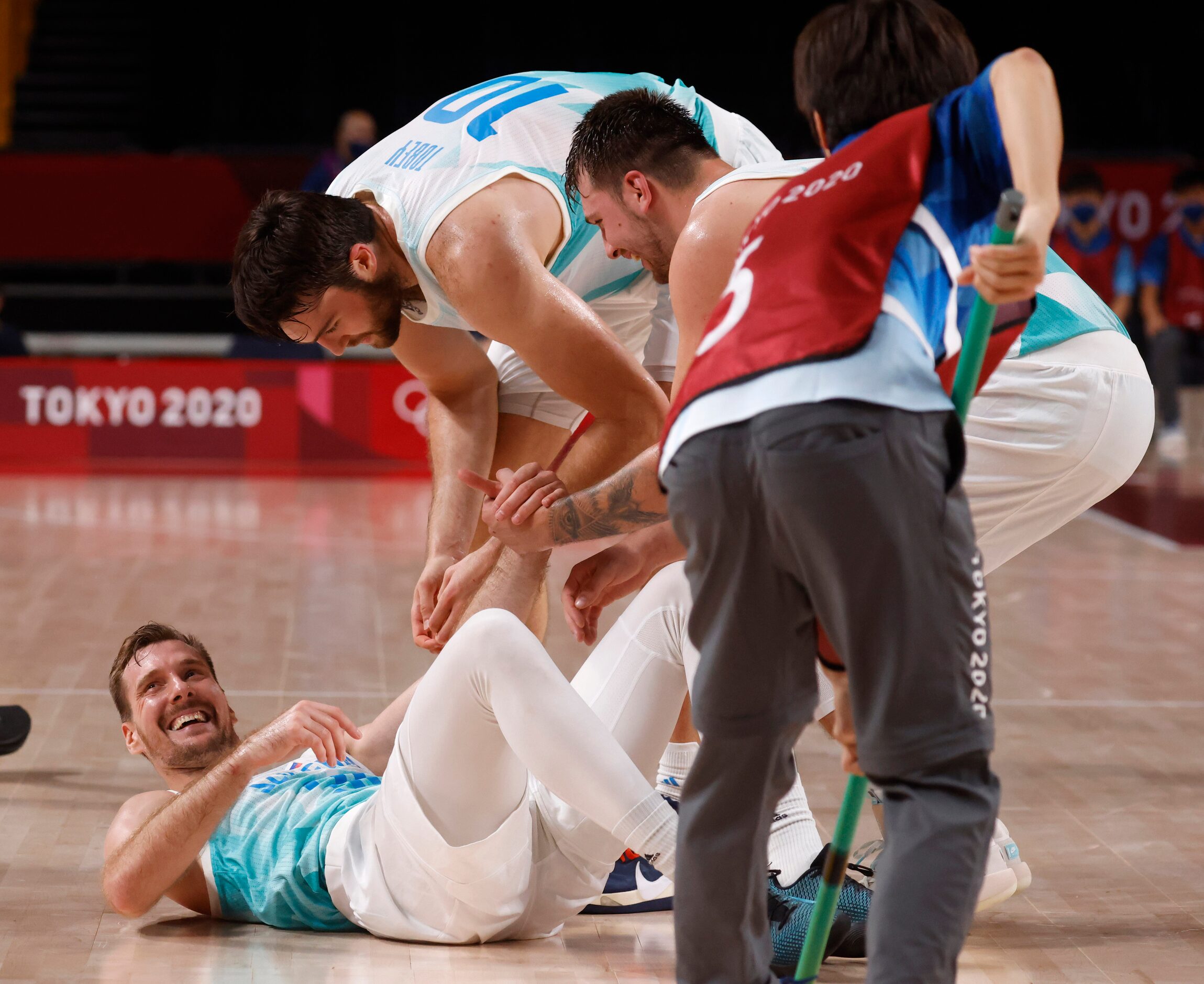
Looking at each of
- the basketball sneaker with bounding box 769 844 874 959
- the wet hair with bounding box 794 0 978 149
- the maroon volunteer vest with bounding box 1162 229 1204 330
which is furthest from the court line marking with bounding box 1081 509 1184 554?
the wet hair with bounding box 794 0 978 149

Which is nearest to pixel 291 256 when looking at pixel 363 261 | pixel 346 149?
pixel 363 261

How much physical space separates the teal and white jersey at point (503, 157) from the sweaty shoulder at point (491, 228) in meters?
0.02

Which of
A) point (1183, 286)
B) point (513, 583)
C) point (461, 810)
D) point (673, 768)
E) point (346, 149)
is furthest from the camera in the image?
point (1183, 286)

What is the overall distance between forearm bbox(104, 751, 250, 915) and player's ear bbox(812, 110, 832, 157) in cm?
131

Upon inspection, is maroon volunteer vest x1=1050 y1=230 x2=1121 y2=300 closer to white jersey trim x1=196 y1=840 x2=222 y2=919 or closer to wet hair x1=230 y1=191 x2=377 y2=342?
wet hair x1=230 y1=191 x2=377 y2=342

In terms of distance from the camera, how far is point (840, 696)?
1.88 m

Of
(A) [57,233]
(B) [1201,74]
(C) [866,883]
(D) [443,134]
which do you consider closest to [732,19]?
(B) [1201,74]

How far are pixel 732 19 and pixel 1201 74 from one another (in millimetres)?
4182

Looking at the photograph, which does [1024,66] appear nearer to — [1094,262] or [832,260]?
[832,260]

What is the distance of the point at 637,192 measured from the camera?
8.57 ft

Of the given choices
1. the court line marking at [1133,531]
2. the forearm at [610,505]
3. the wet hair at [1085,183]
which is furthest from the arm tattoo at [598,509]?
the wet hair at [1085,183]

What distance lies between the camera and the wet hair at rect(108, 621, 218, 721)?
2908mm

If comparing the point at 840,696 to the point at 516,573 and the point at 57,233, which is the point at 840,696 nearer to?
the point at 516,573

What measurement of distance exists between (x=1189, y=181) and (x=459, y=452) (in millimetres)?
8668
